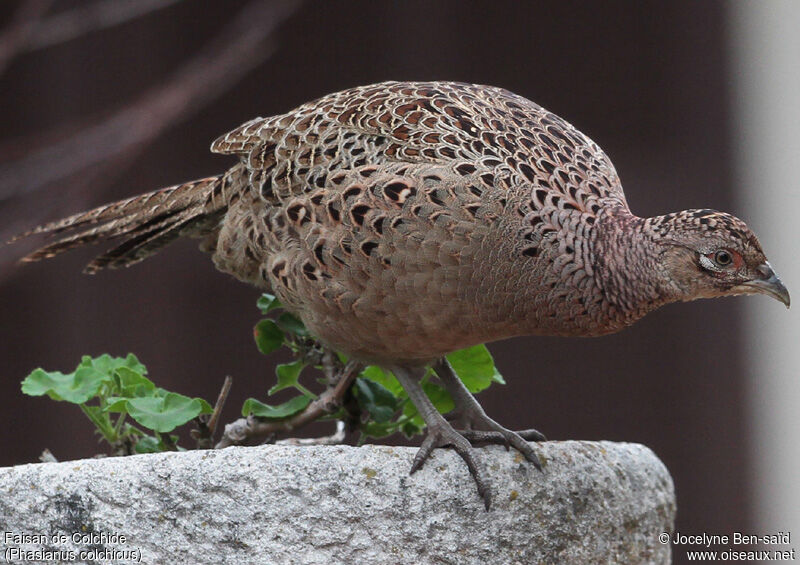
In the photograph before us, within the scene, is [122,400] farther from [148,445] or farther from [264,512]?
[264,512]

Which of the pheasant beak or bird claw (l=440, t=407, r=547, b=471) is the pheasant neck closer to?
the pheasant beak

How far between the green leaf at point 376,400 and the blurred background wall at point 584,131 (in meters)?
2.14

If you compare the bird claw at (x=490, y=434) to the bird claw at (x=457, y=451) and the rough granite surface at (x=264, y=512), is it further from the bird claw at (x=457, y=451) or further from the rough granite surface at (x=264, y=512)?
the rough granite surface at (x=264, y=512)

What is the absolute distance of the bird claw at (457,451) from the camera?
2711mm

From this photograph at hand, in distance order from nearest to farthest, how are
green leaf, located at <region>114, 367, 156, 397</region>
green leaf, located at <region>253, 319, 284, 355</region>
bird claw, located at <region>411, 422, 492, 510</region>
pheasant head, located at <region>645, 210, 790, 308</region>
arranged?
bird claw, located at <region>411, 422, 492, 510</region> < pheasant head, located at <region>645, 210, 790, 308</region> < green leaf, located at <region>114, 367, 156, 397</region> < green leaf, located at <region>253, 319, 284, 355</region>

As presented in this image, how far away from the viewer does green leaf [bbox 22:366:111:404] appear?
3.22 metres

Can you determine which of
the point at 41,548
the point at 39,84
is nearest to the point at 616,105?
the point at 39,84

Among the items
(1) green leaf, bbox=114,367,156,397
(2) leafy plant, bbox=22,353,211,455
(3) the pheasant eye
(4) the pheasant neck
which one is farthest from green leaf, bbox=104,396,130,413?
(3) the pheasant eye

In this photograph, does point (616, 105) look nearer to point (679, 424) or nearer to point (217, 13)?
point (679, 424)

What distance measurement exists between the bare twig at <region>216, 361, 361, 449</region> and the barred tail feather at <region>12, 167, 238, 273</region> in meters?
0.69

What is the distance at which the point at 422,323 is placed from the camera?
3135 millimetres

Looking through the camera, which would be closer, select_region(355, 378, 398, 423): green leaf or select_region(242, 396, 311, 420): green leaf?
select_region(242, 396, 311, 420): green leaf

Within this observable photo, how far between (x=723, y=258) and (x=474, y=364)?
3.16 ft

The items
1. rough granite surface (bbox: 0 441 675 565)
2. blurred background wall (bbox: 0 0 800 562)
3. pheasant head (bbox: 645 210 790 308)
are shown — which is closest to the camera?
rough granite surface (bbox: 0 441 675 565)
